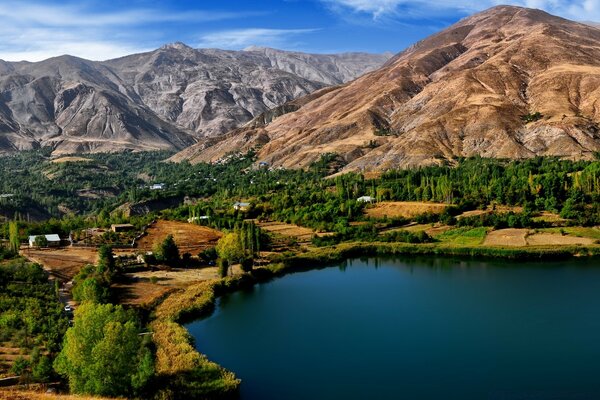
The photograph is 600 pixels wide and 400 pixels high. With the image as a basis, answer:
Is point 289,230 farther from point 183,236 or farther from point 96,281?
point 96,281

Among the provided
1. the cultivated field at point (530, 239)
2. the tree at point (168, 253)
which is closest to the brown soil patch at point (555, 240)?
the cultivated field at point (530, 239)

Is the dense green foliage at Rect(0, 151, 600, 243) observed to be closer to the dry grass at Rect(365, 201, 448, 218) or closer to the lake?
the dry grass at Rect(365, 201, 448, 218)

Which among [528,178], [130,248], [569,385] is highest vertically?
[528,178]

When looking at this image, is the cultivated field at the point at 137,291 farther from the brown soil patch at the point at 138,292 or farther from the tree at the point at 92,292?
the tree at the point at 92,292

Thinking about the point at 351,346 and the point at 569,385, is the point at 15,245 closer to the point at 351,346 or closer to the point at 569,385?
the point at 351,346

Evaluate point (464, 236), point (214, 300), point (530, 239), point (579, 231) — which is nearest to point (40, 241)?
point (214, 300)

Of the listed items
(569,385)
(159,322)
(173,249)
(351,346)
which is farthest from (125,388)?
(173,249)
